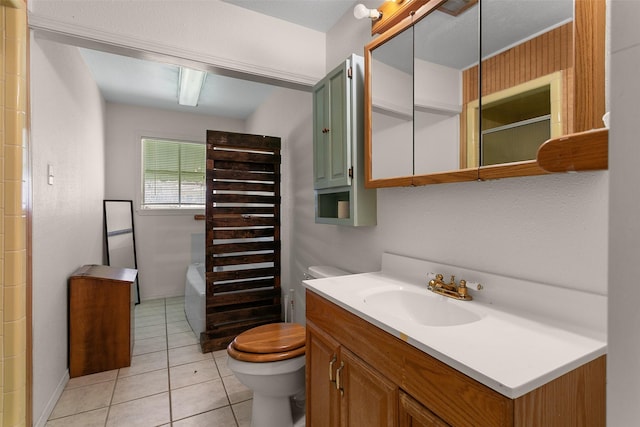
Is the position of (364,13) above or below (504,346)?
above

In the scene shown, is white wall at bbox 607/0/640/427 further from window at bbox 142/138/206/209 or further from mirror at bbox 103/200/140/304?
window at bbox 142/138/206/209

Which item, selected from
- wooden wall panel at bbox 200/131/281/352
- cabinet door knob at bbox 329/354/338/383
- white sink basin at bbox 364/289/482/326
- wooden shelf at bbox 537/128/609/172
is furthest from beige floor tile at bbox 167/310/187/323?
wooden shelf at bbox 537/128/609/172

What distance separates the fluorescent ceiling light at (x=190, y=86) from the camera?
299 centimetres

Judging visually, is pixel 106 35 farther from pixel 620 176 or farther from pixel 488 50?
pixel 620 176

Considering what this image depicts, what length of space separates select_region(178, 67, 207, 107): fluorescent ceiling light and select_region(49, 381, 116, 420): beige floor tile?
102 inches

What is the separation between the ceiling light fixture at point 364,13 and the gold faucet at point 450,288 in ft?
4.54

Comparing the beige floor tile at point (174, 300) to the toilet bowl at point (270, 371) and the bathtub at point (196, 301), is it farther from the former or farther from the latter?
the toilet bowl at point (270, 371)

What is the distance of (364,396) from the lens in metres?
1.07

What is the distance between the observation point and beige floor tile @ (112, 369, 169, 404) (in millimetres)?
2039

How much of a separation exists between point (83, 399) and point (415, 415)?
2230mm

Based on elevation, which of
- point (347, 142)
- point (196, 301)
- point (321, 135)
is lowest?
point (196, 301)

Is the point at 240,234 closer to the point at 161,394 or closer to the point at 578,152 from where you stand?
the point at 161,394

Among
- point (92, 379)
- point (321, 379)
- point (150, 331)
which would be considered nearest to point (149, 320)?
point (150, 331)

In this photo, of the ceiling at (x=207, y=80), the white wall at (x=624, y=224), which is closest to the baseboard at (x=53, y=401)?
the ceiling at (x=207, y=80)
